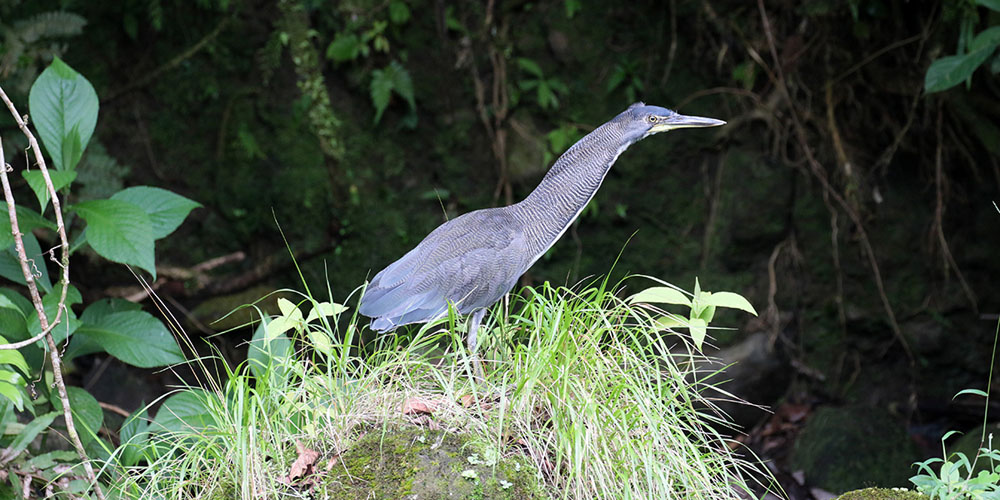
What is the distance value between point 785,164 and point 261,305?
11.8ft

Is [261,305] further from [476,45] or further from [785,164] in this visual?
[785,164]

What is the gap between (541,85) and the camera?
5.63 meters

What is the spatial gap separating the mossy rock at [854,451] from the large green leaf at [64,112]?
391cm

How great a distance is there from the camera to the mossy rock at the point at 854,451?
181 inches

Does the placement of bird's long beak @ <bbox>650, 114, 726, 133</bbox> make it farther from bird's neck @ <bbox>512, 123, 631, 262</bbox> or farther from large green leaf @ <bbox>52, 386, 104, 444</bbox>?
large green leaf @ <bbox>52, 386, 104, 444</bbox>

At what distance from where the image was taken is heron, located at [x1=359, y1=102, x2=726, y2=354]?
9.77 ft

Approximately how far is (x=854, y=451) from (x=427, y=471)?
3145 mm

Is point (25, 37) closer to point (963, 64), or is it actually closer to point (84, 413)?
point (84, 413)

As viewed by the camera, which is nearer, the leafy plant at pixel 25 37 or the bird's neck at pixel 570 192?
Result: the bird's neck at pixel 570 192

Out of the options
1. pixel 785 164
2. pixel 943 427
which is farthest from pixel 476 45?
pixel 943 427

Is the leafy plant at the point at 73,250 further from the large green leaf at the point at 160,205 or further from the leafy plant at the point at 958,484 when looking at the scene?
the leafy plant at the point at 958,484

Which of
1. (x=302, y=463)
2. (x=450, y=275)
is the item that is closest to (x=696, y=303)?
(x=450, y=275)

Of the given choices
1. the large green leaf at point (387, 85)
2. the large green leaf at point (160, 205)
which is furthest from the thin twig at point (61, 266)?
the large green leaf at point (387, 85)

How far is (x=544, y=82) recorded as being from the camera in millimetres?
5648
